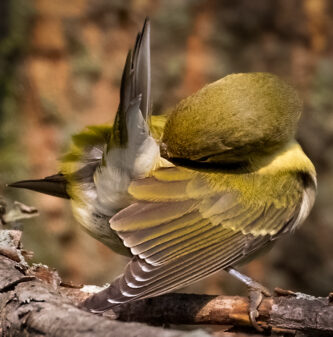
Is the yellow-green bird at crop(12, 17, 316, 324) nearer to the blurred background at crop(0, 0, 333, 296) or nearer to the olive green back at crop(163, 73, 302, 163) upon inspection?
the olive green back at crop(163, 73, 302, 163)

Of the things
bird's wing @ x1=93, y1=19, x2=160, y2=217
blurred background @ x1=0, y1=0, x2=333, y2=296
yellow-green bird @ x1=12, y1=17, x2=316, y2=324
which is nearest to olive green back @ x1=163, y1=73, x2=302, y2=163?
yellow-green bird @ x1=12, y1=17, x2=316, y2=324

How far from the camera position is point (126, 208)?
2953 mm

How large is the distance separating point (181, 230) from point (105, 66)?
2.33 m

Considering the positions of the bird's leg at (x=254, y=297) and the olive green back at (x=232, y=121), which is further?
the olive green back at (x=232, y=121)

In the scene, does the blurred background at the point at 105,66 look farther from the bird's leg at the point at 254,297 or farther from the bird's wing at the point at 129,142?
the bird's leg at the point at 254,297

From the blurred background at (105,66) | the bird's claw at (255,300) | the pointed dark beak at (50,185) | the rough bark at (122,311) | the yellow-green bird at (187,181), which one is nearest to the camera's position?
the rough bark at (122,311)

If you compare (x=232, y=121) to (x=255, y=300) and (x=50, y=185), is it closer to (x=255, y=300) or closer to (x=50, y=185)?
(x=255, y=300)

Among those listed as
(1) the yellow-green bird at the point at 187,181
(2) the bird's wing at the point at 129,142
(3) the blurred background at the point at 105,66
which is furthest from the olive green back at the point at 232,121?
(3) the blurred background at the point at 105,66

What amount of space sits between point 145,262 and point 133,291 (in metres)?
0.17

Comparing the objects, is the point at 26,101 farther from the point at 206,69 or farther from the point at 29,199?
the point at 206,69

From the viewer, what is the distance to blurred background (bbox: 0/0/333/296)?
4957 mm

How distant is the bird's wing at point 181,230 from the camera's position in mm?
2752

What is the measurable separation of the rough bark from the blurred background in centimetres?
213

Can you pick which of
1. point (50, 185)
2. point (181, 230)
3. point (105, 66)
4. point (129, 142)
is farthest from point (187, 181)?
point (105, 66)
